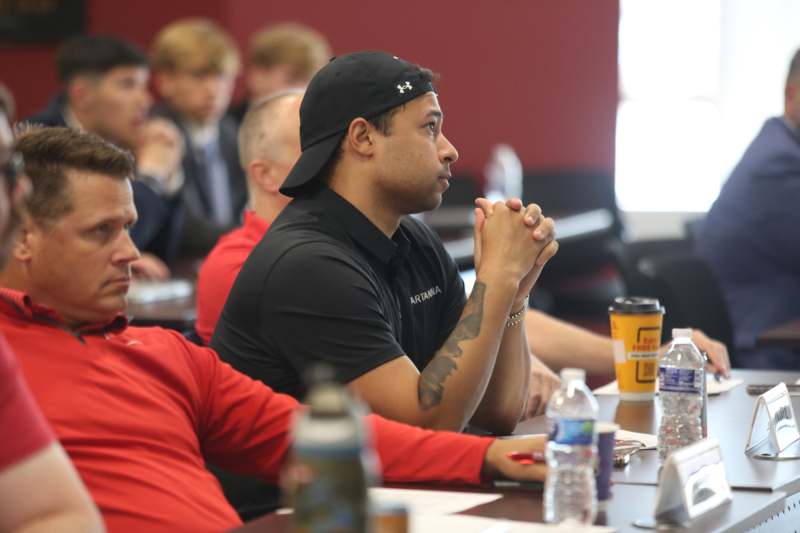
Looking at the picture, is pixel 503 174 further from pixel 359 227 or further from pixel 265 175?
pixel 359 227

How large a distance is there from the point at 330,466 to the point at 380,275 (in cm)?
134

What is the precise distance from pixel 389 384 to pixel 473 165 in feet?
18.0

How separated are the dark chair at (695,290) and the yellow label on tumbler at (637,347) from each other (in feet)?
3.93

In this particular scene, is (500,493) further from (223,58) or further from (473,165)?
(473,165)

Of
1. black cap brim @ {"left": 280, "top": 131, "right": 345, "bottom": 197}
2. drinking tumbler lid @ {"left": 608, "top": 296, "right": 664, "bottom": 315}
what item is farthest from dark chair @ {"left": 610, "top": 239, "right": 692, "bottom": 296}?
black cap brim @ {"left": 280, "top": 131, "right": 345, "bottom": 197}

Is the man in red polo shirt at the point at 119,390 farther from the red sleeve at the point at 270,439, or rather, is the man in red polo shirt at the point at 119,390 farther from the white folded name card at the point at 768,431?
the white folded name card at the point at 768,431

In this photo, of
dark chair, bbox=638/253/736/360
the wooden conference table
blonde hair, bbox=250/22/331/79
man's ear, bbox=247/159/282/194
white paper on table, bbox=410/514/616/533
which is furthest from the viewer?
blonde hair, bbox=250/22/331/79

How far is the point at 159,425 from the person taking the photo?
6.66 ft

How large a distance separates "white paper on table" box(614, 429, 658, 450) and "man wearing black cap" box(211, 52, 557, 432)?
0.25 meters

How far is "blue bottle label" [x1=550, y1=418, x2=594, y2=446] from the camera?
1.78 metres

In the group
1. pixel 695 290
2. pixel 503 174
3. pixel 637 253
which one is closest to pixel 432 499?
pixel 695 290

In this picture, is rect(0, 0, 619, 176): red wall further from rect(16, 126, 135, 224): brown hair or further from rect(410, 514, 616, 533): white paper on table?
rect(410, 514, 616, 533): white paper on table

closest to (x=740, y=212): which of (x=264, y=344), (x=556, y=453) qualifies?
(x=264, y=344)

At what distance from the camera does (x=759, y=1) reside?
25.5ft
